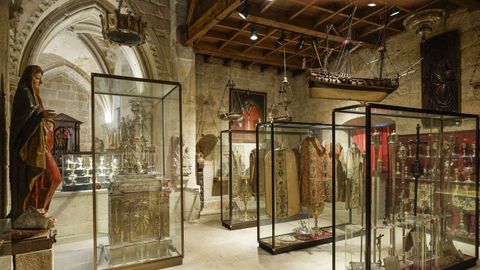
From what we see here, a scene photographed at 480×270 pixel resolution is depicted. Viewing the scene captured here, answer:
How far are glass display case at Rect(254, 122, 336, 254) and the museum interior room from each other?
27 millimetres

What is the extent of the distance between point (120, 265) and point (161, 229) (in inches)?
25.1

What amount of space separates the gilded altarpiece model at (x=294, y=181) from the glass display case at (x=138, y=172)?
4.75 ft

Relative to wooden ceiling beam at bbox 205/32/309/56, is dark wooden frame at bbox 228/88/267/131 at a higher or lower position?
lower

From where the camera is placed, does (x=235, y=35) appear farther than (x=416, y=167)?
Yes

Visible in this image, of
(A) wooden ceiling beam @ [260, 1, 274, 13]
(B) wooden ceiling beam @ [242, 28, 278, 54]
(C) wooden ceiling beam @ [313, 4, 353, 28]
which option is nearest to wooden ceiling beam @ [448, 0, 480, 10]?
(C) wooden ceiling beam @ [313, 4, 353, 28]

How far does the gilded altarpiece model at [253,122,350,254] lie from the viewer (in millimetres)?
4441

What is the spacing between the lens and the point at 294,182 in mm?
4664

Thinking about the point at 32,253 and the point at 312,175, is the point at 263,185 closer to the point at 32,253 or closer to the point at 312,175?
the point at 312,175

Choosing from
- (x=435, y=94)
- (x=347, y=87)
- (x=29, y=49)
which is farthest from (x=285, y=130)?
(x=29, y=49)

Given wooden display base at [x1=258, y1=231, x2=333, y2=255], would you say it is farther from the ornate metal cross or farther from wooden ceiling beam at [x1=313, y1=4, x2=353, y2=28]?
wooden ceiling beam at [x1=313, y1=4, x2=353, y2=28]

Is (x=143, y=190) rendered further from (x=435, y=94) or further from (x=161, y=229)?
(x=435, y=94)

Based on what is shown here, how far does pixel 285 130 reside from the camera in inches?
189

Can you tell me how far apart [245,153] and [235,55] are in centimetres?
269

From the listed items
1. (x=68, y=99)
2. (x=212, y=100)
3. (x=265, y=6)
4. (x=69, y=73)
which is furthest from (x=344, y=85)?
(x=68, y=99)
